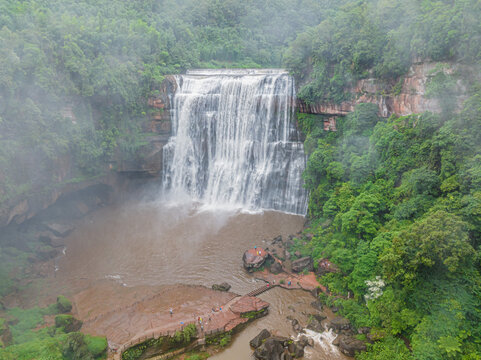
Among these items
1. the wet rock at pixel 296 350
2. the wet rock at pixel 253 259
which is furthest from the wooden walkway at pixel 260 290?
the wet rock at pixel 296 350

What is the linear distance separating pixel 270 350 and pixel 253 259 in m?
6.56

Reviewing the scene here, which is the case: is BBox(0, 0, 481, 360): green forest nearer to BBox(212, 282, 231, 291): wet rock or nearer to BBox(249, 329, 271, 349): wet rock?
BBox(249, 329, 271, 349): wet rock

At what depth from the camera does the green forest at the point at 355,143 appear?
519 inches

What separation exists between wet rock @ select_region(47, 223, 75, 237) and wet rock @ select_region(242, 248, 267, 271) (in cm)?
1439

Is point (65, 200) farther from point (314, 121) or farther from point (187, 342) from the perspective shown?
point (314, 121)

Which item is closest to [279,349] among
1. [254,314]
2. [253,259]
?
[254,314]

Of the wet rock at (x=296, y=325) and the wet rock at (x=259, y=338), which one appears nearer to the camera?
the wet rock at (x=259, y=338)

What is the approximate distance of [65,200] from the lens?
2736 centimetres

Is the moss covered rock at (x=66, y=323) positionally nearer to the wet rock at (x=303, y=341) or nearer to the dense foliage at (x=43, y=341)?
the dense foliage at (x=43, y=341)

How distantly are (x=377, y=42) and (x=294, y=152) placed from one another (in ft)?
32.2

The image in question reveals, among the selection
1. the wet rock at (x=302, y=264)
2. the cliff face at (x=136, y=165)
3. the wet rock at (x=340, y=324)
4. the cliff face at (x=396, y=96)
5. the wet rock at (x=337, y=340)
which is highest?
the cliff face at (x=396, y=96)

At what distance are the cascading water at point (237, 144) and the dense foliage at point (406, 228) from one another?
431 centimetres

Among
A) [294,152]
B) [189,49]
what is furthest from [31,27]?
[294,152]

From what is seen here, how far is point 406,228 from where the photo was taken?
51.2ft
